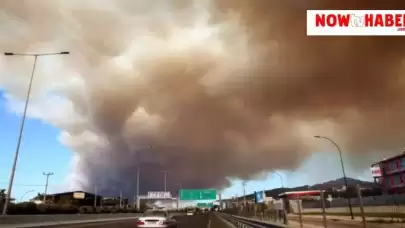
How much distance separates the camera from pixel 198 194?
10438cm

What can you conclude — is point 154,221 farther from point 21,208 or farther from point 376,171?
point 376,171

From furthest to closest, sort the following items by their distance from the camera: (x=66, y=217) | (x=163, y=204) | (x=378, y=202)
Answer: (x=163, y=204), (x=378, y=202), (x=66, y=217)

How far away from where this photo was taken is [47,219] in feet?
129

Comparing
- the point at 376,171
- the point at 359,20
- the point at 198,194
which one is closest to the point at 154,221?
the point at 359,20

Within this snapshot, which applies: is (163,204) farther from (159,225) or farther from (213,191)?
(159,225)

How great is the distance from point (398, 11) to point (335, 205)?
85.0 m

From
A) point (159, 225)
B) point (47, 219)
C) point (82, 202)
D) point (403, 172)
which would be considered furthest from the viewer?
point (82, 202)

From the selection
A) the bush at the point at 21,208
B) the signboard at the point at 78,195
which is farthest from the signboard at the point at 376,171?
the bush at the point at 21,208

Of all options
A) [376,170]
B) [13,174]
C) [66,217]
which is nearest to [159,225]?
[13,174]

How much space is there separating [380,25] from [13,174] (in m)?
34.2

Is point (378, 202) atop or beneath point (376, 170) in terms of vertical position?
beneath

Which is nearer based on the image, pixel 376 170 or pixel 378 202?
pixel 378 202

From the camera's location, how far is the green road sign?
102750 millimetres

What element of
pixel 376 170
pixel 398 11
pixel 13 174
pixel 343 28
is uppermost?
pixel 376 170
